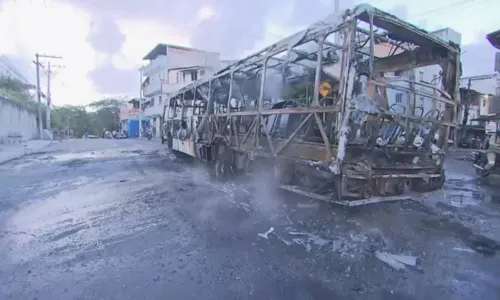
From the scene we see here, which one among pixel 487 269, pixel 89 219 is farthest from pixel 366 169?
pixel 89 219

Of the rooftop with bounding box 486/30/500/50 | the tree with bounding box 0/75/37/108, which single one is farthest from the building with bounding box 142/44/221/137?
the rooftop with bounding box 486/30/500/50

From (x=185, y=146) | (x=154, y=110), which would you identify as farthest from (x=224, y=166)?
(x=154, y=110)

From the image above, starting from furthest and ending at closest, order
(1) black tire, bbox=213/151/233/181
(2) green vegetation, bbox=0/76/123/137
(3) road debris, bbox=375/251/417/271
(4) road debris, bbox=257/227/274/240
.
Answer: (2) green vegetation, bbox=0/76/123/137 < (1) black tire, bbox=213/151/233/181 < (4) road debris, bbox=257/227/274/240 < (3) road debris, bbox=375/251/417/271

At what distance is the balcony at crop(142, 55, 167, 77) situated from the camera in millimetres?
38194

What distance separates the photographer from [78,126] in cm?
5344

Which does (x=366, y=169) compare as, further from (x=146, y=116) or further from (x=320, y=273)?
(x=146, y=116)

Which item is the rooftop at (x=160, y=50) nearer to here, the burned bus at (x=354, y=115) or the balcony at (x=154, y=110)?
the balcony at (x=154, y=110)

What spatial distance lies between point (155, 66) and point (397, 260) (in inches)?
1641

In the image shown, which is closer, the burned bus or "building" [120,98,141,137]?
the burned bus

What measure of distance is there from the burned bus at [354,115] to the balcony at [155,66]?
3384cm

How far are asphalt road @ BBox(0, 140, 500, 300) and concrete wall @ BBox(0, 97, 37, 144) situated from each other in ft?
62.4

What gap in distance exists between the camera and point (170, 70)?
36.3 m

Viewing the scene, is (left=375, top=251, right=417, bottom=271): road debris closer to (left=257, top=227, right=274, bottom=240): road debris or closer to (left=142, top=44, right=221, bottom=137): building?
(left=257, top=227, right=274, bottom=240): road debris

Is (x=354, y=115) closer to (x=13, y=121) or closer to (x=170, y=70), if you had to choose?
(x=13, y=121)
